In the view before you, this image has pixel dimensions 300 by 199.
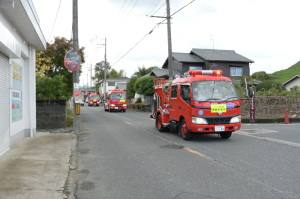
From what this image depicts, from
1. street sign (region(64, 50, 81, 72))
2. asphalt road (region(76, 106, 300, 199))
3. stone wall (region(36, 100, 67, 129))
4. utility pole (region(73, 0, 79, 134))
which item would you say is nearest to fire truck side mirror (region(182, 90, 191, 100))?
asphalt road (region(76, 106, 300, 199))

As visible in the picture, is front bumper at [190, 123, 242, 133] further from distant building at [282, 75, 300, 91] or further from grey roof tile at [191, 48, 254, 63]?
distant building at [282, 75, 300, 91]

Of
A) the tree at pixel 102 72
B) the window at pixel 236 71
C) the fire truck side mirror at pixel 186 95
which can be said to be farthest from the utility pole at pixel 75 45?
the tree at pixel 102 72

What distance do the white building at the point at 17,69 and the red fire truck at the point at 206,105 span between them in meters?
5.57

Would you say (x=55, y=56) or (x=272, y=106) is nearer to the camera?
(x=272, y=106)

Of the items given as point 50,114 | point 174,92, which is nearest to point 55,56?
point 50,114

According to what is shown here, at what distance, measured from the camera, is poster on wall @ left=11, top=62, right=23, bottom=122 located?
988 cm

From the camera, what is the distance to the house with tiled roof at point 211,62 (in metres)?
36.8

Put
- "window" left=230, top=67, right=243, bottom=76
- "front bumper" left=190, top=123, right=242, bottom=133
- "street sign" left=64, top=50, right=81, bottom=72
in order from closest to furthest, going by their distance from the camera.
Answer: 1. "front bumper" left=190, top=123, right=242, bottom=133
2. "street sign" left=64, top=50, right=81, bottom=72
3. "window" left=230, top=67, right=243, bottom=76

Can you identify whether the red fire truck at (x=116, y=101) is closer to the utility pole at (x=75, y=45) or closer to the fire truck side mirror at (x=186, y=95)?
the utility pole at (x=75, y=45)

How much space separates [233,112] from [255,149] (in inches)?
70.7

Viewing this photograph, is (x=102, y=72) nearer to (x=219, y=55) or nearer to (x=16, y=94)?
(x=219, y=55)

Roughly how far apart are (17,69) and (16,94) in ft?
3.21

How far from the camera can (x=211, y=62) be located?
36.7 m

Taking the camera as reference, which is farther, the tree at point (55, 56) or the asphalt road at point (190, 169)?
the tree at point (55, 56)
